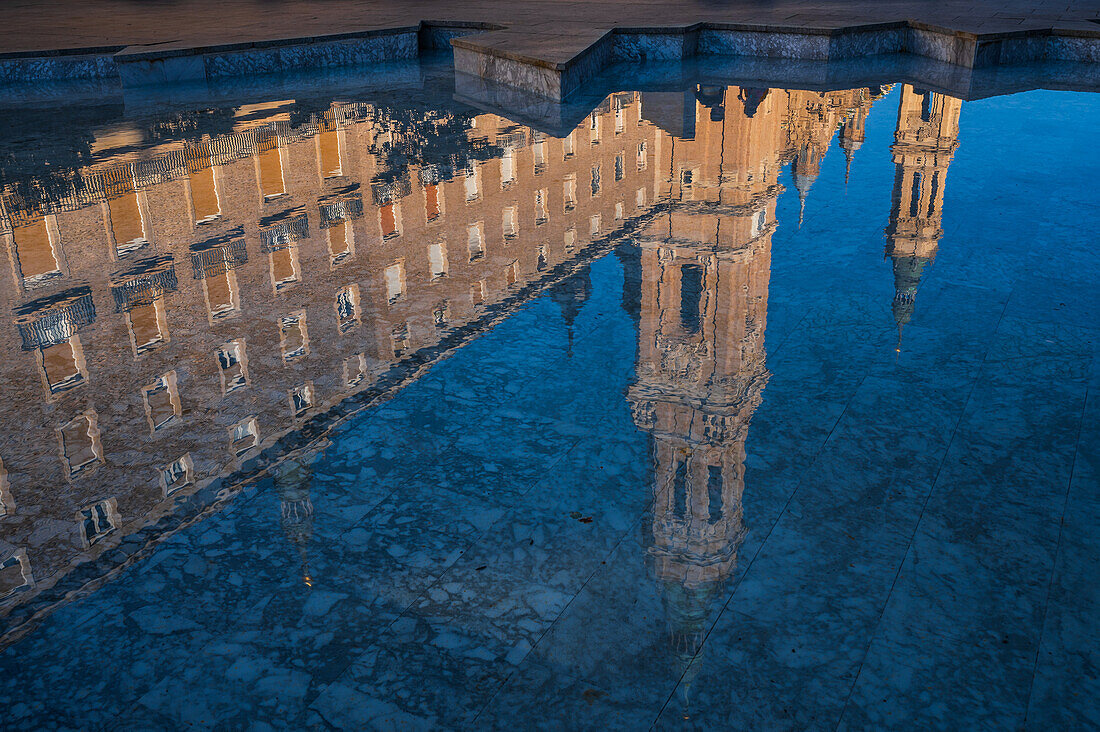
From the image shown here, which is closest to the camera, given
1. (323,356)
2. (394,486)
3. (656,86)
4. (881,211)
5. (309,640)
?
(309,640)

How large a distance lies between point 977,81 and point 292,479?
17592 mm

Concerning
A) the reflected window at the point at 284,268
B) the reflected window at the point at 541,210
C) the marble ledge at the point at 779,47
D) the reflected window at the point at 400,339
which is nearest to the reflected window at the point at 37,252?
the reflected window at the point at 284,268

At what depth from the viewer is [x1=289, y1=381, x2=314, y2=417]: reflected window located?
723 centimetres

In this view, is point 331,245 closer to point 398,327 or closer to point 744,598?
point 398,327

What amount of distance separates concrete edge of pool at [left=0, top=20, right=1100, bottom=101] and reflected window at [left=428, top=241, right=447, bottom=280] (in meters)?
9.61

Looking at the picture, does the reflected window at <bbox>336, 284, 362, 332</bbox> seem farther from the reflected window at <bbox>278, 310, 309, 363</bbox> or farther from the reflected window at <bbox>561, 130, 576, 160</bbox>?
the reflected window at <bbox>561, 130, 576, 160</bbox>

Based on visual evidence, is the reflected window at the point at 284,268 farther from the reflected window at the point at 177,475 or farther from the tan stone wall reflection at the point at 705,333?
the tan stone wall reflection at the point at 705,333

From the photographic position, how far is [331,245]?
10.8 metres

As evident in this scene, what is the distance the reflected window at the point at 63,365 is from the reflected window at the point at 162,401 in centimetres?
66

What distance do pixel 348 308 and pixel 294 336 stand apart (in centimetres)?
69

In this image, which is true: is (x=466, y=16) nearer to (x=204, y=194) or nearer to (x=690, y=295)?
(x=204, y=194)

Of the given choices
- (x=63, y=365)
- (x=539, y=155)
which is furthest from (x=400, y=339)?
(x=539, y=155)

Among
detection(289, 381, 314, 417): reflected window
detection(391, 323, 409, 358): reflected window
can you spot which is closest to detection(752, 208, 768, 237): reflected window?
detection(391, 323, 409, 358): reflected window

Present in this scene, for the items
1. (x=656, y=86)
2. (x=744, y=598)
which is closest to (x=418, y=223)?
(x=744, y=598)
